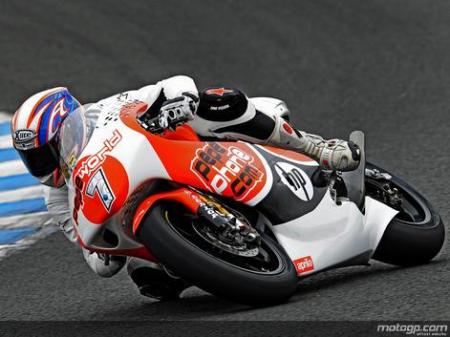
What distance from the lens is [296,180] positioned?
20.5ft

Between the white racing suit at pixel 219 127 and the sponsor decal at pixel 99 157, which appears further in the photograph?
the white racing suit at pixel 219 127

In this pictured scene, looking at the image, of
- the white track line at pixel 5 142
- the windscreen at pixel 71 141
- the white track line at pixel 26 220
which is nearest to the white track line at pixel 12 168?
the white track line at pixel 5 142

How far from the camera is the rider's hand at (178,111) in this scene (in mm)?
5867

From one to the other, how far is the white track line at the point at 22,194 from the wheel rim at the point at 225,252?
3.35 metres

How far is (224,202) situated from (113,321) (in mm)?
789

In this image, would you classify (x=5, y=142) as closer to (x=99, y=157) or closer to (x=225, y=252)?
(x=99, y=157)

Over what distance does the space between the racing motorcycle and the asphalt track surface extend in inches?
57.5

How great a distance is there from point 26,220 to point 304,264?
10.2ft

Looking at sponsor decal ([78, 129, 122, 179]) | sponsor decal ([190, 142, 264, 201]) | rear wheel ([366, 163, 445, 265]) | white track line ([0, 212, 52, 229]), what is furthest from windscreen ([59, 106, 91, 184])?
white track line ([0, 212, 52, 229])

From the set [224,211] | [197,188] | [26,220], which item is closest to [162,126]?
[197,188]

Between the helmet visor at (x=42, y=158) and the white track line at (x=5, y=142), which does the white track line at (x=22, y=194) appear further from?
the helmet visor at (x=42, y=158)

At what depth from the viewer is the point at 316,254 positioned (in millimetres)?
6086

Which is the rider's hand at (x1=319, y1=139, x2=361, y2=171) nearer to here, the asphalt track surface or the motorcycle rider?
the motorcycle rider

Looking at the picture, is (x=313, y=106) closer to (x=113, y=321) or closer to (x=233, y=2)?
(x=233, y=2)
